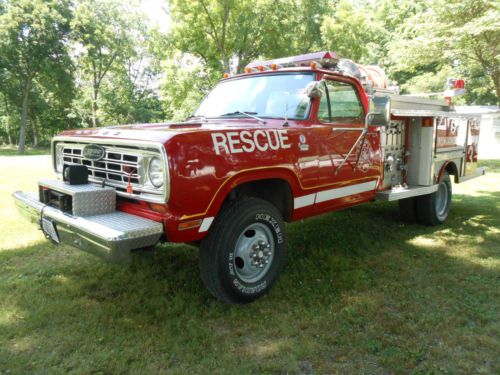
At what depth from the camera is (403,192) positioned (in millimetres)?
5297

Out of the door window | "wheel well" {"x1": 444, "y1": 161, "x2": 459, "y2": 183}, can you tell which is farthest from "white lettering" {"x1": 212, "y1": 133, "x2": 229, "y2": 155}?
"wheel well" {"x1": 444, "y1": 161, "x2": 459, "y2": 183}

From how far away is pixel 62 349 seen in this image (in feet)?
9.57

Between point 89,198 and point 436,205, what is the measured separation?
5.16 meters

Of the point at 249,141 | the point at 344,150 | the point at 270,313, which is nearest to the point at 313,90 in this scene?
the point at 344,150

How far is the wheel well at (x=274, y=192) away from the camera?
3811mm

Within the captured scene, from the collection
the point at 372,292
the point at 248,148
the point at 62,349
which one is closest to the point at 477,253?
the point at 372,292

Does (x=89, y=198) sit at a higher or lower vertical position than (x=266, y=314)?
higher

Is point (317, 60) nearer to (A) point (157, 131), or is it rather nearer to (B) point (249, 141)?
(B) point (249, 141)

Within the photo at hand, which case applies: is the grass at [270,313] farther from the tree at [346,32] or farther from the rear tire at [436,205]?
the tree at [346,32]

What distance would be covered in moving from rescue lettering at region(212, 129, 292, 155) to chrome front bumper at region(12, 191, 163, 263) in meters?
0.78

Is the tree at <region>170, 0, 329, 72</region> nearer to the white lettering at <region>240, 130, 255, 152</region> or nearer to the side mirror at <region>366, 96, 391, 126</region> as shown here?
the side mirror at <region>366, 96, 391, 126</region>

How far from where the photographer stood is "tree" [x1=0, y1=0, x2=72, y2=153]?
79.0ft

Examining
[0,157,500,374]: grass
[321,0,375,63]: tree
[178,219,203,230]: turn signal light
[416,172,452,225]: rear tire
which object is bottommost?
[0,157,500,374]: grass

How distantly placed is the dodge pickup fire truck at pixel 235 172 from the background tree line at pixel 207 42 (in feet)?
38.7
